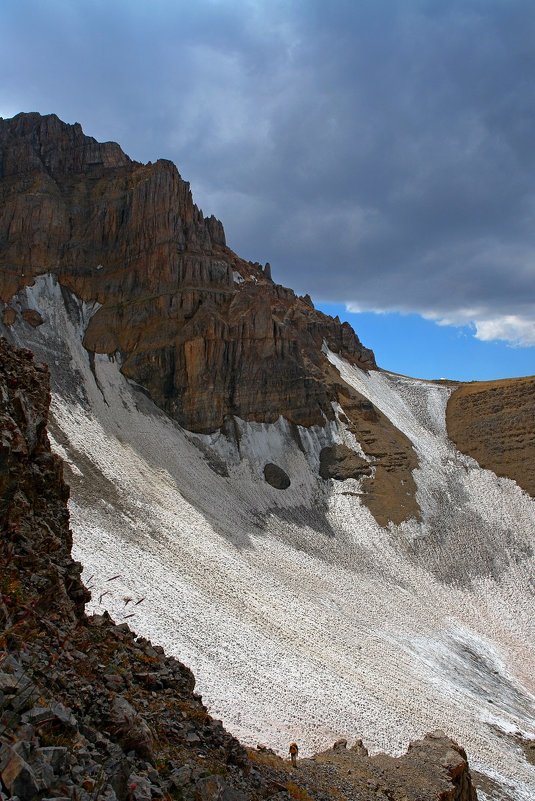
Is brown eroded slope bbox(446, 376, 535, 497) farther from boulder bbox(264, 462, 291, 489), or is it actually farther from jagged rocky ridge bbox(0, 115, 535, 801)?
boulder bbox(264, 462, 291, 489)

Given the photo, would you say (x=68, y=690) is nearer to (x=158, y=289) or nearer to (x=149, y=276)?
(x=158, y=289)

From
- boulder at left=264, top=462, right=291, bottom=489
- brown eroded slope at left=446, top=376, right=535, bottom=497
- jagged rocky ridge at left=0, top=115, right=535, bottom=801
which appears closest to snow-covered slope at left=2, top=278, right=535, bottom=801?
jagged rocky ridge at left=0, top=115, right=535, bottom=801

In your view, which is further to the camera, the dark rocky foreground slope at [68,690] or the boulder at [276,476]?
the boulder at [276,476]

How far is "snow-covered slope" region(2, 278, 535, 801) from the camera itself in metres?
26.6

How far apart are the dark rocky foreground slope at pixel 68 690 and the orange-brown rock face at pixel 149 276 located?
45.2 meters

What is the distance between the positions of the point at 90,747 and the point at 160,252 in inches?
2337

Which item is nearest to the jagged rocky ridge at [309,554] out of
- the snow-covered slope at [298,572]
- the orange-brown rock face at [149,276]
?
the snow-covered slope at [298,572]

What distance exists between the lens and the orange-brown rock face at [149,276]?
194ft

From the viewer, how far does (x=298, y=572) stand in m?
42.3

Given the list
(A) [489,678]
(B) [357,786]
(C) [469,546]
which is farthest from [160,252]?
(B) [357,786]

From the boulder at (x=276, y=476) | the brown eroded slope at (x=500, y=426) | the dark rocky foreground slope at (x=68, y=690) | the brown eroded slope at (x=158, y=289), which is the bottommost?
the dark rocky foreground slope at (x=68, y=690)

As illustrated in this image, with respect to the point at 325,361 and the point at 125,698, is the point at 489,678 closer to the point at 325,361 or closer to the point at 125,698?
the point at 125,698

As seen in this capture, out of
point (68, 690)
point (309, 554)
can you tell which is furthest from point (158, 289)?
point (68, 690)

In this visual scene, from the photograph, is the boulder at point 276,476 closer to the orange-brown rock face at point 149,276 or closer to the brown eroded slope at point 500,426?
the orange-brown rock face at point 149,276
